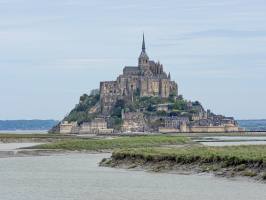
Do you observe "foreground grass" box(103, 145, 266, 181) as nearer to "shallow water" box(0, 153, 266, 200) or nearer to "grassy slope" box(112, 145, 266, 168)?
"grassy slope" box(112, 145, 266, 168)

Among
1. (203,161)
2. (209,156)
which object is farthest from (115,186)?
(203,161)

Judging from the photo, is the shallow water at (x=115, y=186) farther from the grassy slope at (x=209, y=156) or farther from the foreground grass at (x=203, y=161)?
the grassy slope at (x=209, y=156)

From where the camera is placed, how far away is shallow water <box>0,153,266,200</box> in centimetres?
3781

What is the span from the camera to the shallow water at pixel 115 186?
124 feet

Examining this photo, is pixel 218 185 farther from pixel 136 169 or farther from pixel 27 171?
pixel 27 171

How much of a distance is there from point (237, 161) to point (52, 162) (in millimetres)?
24133

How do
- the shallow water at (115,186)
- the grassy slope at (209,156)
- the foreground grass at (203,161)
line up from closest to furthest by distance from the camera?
1. the shallow water at (115,186)
2. the foreground grass at (203,161)
3. the grassy slope at (209,156)

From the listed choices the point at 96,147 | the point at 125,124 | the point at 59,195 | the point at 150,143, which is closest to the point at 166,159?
the point at 59,195

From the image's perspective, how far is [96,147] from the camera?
91.9m

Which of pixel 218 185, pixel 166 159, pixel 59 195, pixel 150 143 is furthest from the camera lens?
pixel 150 143

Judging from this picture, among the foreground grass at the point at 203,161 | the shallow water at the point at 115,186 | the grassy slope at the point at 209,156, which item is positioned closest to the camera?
the shallow water at the point at 115,186

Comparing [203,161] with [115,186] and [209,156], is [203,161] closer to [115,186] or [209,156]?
[209,156]

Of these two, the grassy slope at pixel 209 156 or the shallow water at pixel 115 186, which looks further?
the grassy slope at pixel 209 156

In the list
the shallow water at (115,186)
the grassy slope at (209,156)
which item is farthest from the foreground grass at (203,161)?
the shallow water at (115,186)
